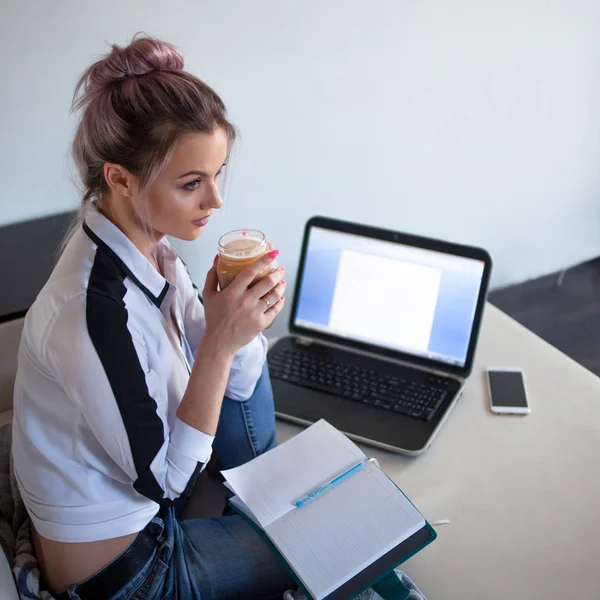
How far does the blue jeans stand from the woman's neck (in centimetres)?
43

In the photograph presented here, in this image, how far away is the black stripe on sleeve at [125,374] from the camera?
2.95ft

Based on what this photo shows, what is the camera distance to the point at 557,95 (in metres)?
2.08

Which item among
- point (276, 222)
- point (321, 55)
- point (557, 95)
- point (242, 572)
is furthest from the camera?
point (557, 95)

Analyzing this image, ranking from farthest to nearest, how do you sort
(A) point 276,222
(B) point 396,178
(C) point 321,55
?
(B) point 396,178
(A) point 276,222
(C) point 321,55

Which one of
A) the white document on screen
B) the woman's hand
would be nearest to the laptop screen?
the white document on screen

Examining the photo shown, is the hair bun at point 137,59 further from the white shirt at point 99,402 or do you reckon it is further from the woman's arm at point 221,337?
the woman's arm at point 221,337

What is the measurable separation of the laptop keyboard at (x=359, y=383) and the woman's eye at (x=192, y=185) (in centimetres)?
53

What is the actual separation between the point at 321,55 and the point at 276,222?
0.44m

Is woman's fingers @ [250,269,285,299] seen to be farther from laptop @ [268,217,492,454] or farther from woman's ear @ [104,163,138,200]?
laptop @ [268,217,492,454]

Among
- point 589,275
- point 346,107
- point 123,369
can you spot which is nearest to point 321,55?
point 346,107

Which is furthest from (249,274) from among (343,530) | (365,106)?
(365,106)

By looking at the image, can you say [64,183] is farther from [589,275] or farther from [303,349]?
[589,275]

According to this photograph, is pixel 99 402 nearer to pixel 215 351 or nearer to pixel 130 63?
pixel 215 351

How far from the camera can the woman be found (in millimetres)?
914
